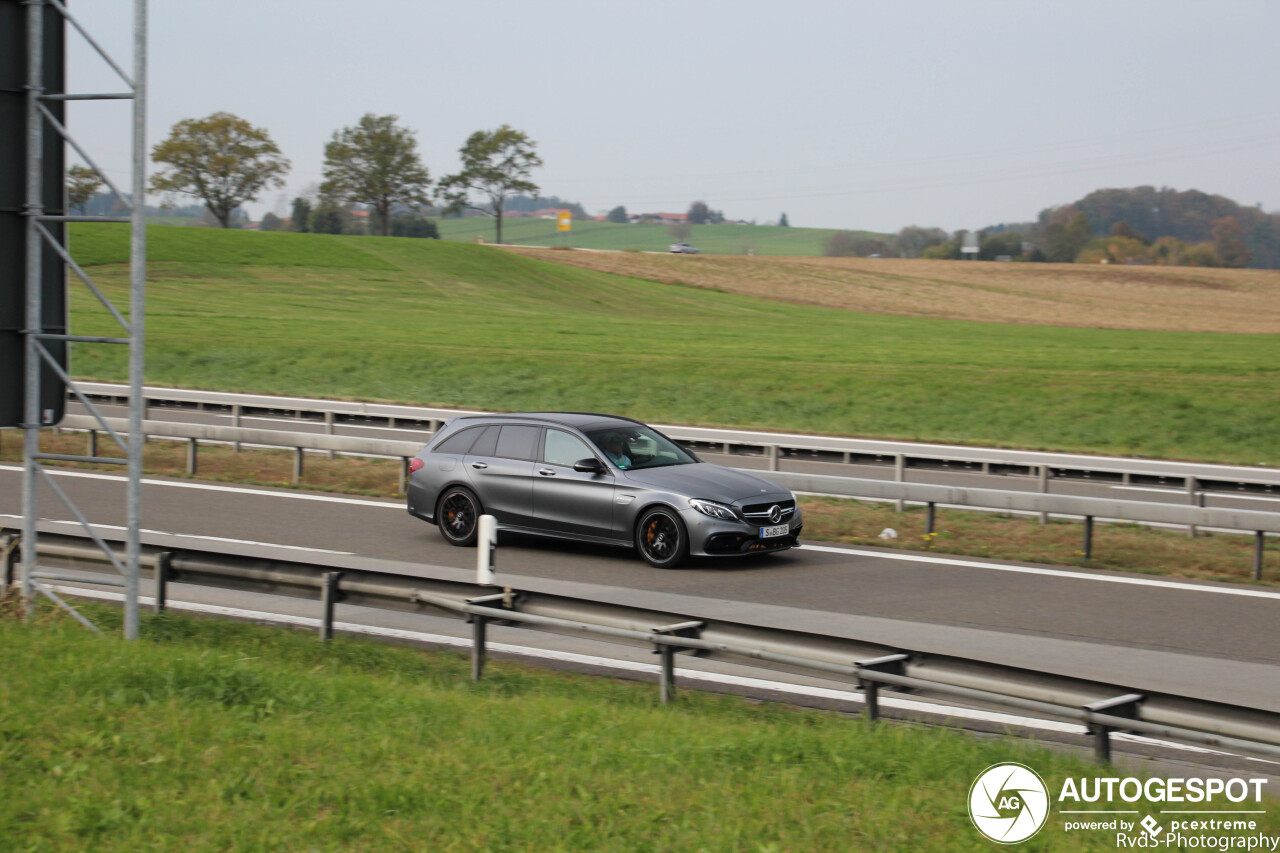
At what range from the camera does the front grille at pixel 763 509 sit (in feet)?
40.0

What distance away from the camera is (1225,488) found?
19062 millimetres

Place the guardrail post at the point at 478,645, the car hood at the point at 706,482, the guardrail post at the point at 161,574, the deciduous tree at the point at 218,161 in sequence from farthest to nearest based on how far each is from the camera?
the deciduous tree at the point at 218,161
the car hood at the point at 706,482
the guardrail post at the point at 161,574
the guardrail post at the point at 478,645

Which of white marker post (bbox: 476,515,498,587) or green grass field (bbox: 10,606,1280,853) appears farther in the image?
white marker post (bbox: 476,515,498,587)

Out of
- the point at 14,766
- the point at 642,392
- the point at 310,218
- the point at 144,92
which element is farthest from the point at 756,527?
the point at 310,218

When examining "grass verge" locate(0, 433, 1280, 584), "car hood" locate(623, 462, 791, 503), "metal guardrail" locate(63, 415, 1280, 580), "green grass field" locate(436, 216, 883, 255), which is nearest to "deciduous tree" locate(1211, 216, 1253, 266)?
"green grass field" locate(436, 216, 883, 255)

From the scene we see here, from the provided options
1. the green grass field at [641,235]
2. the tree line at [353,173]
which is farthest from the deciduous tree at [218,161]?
the green grass field at [641,235]

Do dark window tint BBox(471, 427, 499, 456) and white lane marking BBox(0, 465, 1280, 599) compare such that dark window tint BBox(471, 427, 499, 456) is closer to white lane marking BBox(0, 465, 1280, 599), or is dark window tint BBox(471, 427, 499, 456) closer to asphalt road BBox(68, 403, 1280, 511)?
white lane marking BBox(0, 465, 1280, 599)

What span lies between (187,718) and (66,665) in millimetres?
1258

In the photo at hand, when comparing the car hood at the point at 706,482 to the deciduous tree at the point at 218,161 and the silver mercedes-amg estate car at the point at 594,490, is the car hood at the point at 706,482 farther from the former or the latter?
the deciduous tree at the point at 218,161

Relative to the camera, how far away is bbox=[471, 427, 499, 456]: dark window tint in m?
13.6

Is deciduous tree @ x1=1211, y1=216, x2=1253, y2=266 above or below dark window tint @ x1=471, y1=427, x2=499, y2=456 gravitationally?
above

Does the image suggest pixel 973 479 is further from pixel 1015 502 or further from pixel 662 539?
pixel 662 539

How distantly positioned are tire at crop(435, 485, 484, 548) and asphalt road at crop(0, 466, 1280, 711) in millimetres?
221

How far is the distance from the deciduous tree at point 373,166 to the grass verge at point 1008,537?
9253 centimetres
